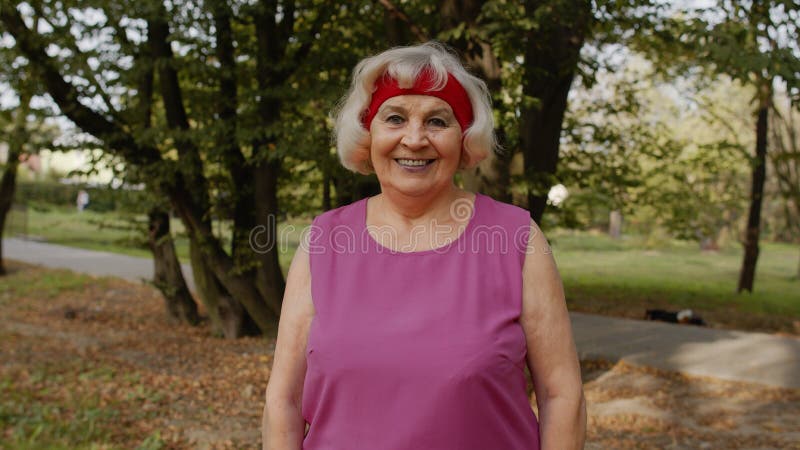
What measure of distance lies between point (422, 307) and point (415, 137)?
44cm

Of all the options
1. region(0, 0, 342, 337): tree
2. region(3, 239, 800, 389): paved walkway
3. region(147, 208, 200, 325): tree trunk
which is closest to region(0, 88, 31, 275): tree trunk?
region(0, 0, 342, 337): tree

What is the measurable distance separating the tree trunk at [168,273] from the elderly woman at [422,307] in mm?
7289

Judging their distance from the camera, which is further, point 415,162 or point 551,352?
point 415,162

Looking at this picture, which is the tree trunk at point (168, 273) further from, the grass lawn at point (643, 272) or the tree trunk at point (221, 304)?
the tree trunk at point (221, 304)

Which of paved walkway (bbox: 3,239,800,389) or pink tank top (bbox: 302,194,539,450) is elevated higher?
pink tank top (bbox: 302,194,539,450)

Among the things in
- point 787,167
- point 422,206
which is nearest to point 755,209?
point 787,167

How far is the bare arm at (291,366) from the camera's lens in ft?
6.32

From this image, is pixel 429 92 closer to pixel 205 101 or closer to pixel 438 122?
pixel 438 122

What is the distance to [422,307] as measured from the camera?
5.84ft

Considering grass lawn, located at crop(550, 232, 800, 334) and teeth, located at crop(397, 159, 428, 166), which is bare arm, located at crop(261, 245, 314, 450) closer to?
teeth, located at crop(397, 159, 428, 166)

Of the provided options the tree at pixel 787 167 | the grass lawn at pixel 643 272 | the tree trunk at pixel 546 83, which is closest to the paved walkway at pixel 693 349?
the grass lawn at pixel 643 272

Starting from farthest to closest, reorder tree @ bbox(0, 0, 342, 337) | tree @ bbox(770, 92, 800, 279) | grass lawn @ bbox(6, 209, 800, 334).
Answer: tree @ bbox(770, 92, 800, 279)
grass lawn @ bbox(6, 209, 800, 334)
tree @ bbox(0, 0, 342, 337)

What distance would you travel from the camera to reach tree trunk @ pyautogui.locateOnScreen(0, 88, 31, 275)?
774cm

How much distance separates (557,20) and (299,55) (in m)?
3.57
